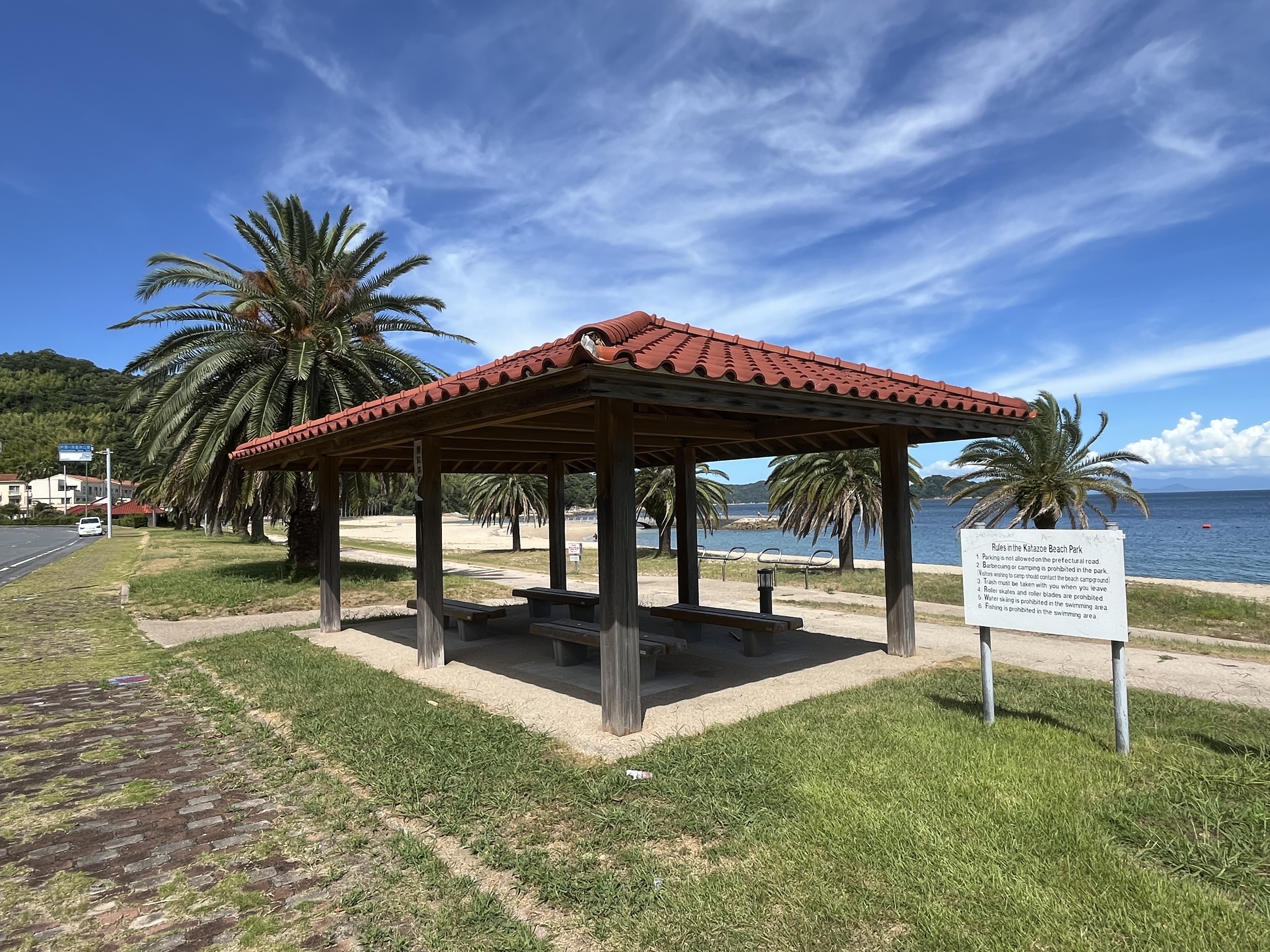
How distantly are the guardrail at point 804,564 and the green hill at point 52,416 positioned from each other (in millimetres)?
79049

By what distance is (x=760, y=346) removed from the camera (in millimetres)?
7738

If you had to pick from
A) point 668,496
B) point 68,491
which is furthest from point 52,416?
point 668,496

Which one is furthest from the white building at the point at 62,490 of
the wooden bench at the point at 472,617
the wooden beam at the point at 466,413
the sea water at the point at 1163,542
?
the wooden beam at the point at 466,413

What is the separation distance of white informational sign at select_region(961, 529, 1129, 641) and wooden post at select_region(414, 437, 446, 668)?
5344 millimetres

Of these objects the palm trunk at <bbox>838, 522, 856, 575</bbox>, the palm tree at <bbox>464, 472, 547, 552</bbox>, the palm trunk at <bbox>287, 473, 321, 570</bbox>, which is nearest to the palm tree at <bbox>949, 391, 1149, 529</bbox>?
the palm trunk at <bbox>838, 522, 856, 575</bbox>

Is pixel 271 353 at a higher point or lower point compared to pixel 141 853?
higher

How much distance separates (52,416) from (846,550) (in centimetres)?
12467

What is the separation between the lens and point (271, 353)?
17594 millimetres

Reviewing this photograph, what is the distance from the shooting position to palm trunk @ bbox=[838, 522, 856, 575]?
21.9 metres

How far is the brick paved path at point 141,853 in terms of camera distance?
122 inches

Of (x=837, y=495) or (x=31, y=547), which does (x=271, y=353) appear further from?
(x=31, y=547)

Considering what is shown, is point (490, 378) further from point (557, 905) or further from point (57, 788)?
point (57, 788)

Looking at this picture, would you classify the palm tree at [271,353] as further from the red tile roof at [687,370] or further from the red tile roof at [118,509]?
the red tile roof at [118,509]

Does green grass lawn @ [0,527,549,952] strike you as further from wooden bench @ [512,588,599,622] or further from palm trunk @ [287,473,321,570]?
palm trunk @ [287,473,321,570]
